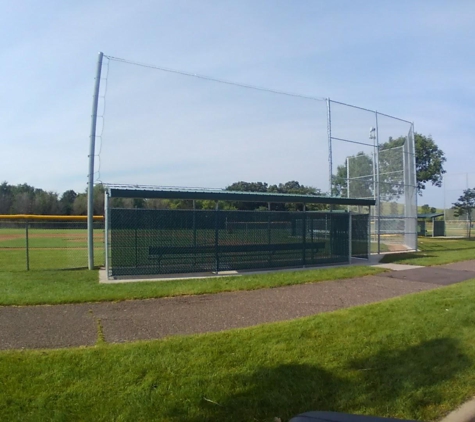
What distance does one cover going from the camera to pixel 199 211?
41.0 ft

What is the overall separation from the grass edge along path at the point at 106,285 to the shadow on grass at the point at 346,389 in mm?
4852

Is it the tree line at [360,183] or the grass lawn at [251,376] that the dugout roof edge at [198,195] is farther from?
the grass lawn at [251,376]

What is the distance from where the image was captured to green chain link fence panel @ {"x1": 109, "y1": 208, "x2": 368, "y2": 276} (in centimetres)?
1188

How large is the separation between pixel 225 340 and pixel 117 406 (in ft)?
6.63

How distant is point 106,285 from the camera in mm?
10148

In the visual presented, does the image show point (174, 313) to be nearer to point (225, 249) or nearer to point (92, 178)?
point (225, 249)

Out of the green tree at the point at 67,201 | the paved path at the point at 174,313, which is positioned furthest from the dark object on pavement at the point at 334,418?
the green tree at the point at 67,201

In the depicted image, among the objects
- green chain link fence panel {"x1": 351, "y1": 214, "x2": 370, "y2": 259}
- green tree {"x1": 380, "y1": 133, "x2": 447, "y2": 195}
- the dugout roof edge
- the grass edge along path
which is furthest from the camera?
green tree {"x1": 380, "y1": 133, "x2": 447, "y2": 195}

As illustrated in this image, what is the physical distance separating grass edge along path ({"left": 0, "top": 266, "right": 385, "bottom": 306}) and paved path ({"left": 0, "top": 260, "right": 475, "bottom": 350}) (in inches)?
14.5

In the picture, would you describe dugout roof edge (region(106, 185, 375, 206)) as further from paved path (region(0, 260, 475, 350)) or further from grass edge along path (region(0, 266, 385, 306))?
paved path (region(0, 260, 475, 350))

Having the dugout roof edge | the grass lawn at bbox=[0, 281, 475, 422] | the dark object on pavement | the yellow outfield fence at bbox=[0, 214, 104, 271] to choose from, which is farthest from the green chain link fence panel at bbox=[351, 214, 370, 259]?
the dark object on pavement

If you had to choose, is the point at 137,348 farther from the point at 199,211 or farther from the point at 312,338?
the point at 199,211

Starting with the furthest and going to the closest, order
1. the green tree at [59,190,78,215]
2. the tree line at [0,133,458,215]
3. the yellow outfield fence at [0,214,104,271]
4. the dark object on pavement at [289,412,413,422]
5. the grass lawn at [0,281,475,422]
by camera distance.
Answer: the green tree at [59,190,78,215], the tree line at [0,133,458,215], the yellow outfield fence at [0,214,104,271], the grass lawn at [0,281,475,422], the dark object on pavement at [289,412,413,422]

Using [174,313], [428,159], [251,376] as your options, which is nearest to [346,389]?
[251,376]
